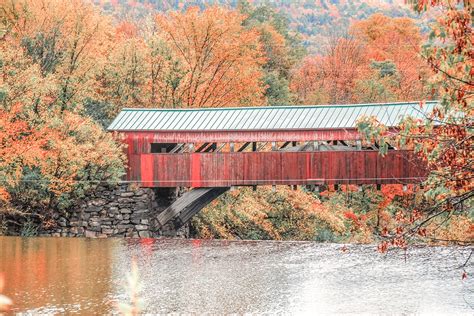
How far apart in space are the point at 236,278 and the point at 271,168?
8767 millimetres

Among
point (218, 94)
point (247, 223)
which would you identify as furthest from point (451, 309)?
point (218, 94)

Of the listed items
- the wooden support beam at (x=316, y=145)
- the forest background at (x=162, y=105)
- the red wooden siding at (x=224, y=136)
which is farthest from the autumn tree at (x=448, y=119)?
the wooden support beam at (x=316, y=145)

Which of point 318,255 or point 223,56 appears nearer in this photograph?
point 318,255

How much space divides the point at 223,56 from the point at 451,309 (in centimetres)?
2501

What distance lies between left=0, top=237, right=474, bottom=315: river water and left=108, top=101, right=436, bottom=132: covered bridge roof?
13.1ft

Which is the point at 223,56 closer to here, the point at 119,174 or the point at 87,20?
the point at 87,20

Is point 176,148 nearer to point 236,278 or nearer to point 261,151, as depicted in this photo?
point 261,151

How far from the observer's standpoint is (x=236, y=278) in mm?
15852

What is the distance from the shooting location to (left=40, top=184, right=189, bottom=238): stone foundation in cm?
2516

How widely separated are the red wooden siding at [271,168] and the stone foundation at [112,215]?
2.00 feet

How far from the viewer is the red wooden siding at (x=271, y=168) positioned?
23.3 meters

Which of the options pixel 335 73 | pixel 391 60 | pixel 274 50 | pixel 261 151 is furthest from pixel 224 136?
pixel 335 73

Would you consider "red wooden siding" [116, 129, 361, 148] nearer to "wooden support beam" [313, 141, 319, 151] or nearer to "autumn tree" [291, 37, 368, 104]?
"wooden support beam" [313, 141, 319, 151]

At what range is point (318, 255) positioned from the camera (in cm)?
A: 1955
